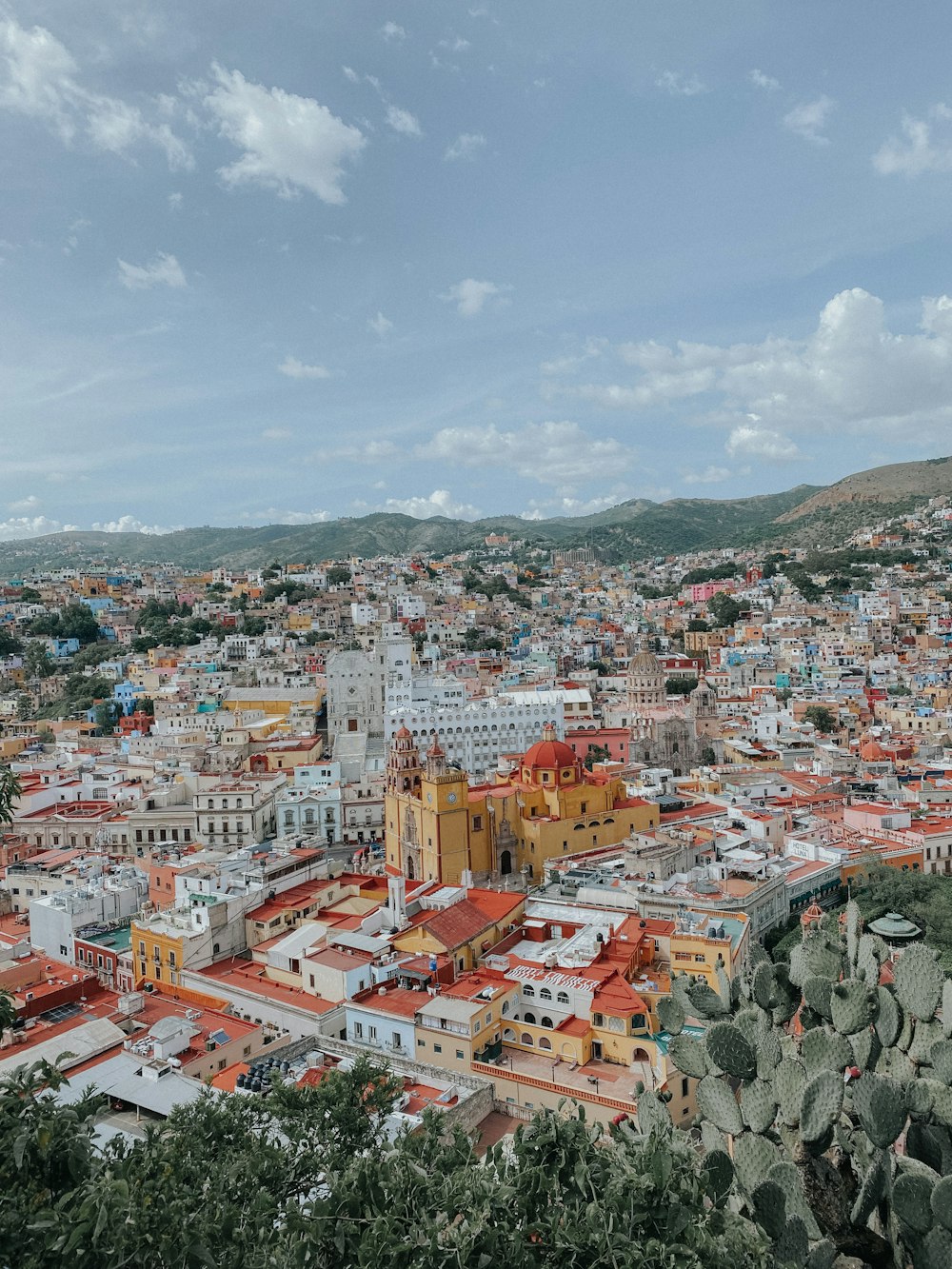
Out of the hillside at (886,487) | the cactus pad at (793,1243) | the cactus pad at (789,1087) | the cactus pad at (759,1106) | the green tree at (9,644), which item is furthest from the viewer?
the hillside at (886,487)

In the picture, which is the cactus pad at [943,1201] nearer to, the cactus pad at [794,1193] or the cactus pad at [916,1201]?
the cactus pad at [916,1201]

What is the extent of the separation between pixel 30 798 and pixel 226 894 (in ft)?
52.4

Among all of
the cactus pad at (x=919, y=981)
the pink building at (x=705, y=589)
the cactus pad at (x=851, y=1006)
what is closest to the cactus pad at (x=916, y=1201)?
the cactus pad at (x=851, y=1006)

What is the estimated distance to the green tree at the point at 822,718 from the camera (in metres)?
46.8

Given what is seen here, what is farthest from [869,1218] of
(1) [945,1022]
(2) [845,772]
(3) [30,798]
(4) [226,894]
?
(3) [30,798]

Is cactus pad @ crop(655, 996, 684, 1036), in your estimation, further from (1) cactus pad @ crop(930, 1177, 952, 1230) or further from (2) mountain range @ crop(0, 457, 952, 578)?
(2) mountain range @ crop(0, 457, 952, 578)

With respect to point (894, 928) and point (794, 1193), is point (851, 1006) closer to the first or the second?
point (794, 1193)

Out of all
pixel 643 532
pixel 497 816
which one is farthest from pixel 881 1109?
pixel 643 532

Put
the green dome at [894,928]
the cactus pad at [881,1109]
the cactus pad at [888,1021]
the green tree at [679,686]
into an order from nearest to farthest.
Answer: the cactus pad at [881,1109], the cactus pad at [888,1021], the green dome at [894,928], the green tree at [679,686]

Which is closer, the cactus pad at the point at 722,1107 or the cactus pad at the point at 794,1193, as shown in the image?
the cactus pad at the point at 794,1193

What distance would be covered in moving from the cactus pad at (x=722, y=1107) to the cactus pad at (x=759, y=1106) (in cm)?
8

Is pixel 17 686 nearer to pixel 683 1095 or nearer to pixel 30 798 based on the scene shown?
pixel 30 798

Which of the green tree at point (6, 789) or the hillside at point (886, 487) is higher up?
the hillside at point (886, 487)

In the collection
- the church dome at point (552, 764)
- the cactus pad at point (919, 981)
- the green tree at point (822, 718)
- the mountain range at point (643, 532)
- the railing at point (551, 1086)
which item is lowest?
the railing at point (551, 1086)
